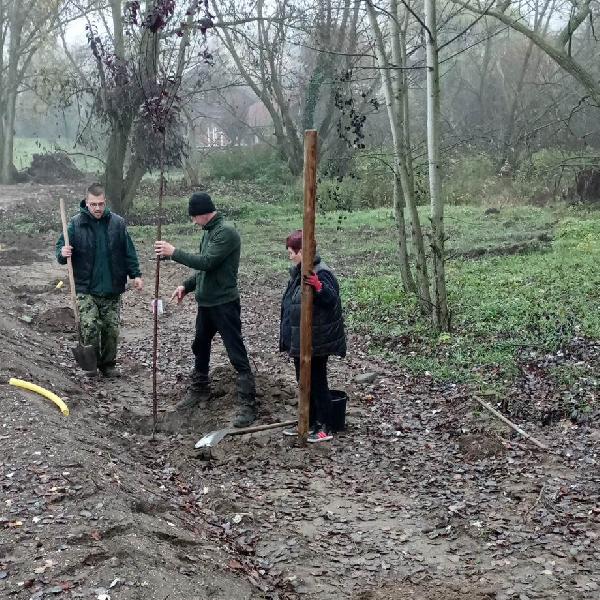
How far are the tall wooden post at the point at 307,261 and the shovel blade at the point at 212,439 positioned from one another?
761 mm

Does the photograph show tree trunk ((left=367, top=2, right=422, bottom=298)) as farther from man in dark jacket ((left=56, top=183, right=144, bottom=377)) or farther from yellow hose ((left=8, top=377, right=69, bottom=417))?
yellow hose ((left=8, top=377, right=69, bottom=417))

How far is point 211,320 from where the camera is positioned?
7734 mm

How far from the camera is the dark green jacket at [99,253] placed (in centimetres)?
871

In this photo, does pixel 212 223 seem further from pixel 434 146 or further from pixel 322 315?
pixel 434 146

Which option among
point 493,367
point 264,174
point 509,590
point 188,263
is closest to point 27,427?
point 188,263

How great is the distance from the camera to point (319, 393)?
23.9 feet

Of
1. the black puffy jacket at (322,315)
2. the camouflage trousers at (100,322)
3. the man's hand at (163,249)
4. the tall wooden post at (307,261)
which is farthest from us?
the camouflage trousers at (100,322)

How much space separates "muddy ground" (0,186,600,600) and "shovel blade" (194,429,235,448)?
0.09 metres

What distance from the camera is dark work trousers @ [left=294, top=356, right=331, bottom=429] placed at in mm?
7158

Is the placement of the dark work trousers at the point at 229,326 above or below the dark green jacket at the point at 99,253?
below

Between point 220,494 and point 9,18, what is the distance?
101ft

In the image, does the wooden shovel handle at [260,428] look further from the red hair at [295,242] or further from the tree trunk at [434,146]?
the tree trunk at [434,146]

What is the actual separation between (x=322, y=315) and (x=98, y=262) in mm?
3055

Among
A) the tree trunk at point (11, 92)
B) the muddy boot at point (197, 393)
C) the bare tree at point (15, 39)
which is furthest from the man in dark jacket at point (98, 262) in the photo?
the tree trunk at point (11, 92)
